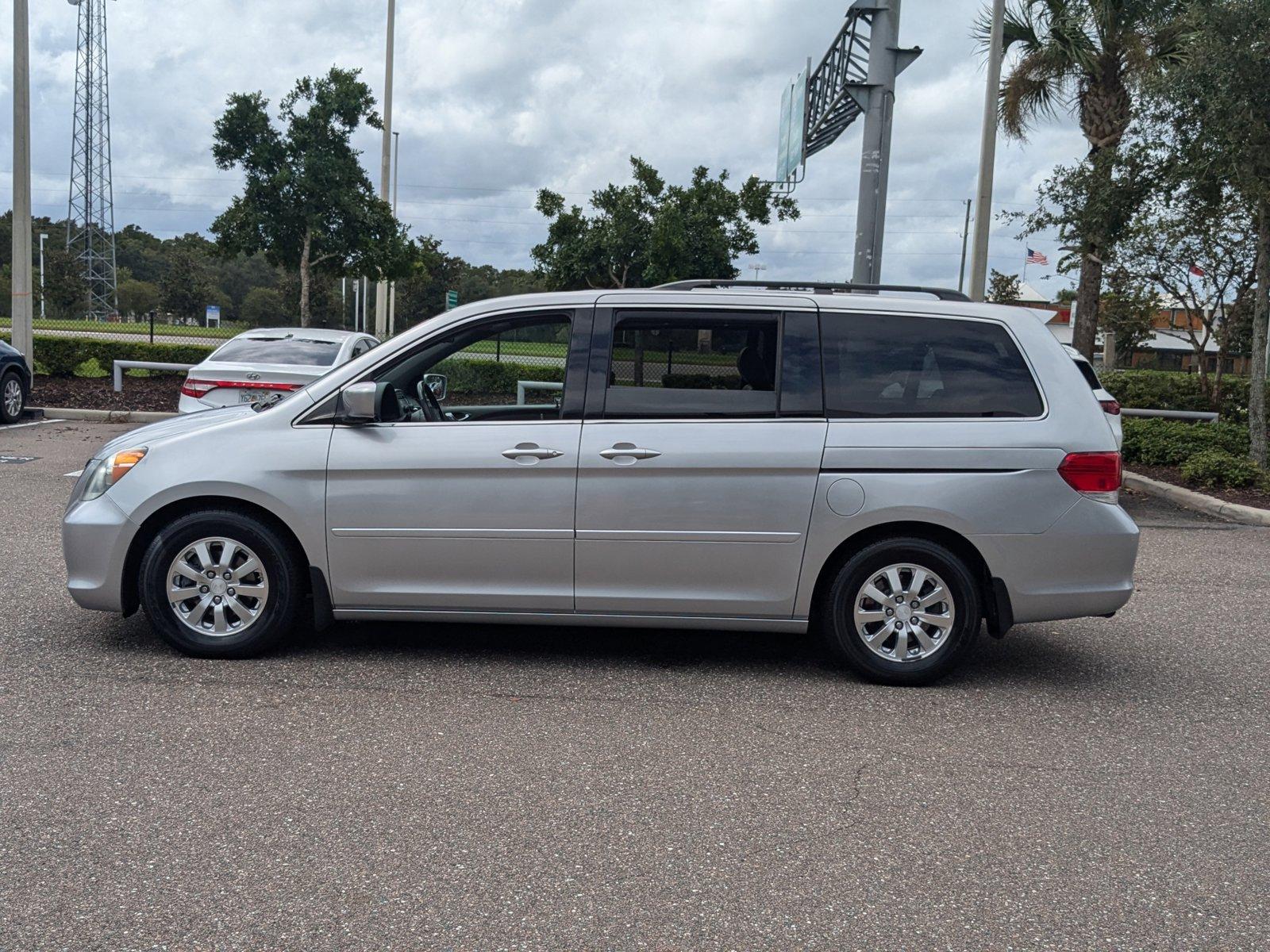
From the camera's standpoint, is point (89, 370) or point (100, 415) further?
point (89, 370)

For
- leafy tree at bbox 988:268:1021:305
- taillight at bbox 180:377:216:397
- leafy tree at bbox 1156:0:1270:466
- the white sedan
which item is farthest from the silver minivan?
leafy tree at bbox 988:268:1021:305

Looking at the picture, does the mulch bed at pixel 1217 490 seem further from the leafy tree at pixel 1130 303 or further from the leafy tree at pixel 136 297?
the leafy tree at pixel 136 297

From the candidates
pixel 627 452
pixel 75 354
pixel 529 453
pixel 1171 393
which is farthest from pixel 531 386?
pixel 1171 393

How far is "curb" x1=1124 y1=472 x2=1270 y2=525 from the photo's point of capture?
458 inches

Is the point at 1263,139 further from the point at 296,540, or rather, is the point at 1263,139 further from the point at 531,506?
the point at 296,540

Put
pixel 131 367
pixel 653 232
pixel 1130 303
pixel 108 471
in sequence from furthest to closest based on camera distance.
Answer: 1. pixel 653 232
2. pixel 1130 303
3. pixel 131 367
4. pixel 108 471

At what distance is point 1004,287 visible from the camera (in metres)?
69.0

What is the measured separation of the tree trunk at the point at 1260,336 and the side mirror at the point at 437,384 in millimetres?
10380

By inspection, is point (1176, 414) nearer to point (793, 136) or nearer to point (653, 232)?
point (793, 136)

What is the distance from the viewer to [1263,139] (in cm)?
1250

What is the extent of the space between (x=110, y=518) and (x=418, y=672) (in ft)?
5.37

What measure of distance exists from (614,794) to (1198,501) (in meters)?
10.3

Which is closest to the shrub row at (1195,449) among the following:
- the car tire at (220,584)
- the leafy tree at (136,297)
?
the car tire at (220,584)

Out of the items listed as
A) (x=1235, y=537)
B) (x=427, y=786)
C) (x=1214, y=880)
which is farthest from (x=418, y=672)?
(x=1235, y=537)
